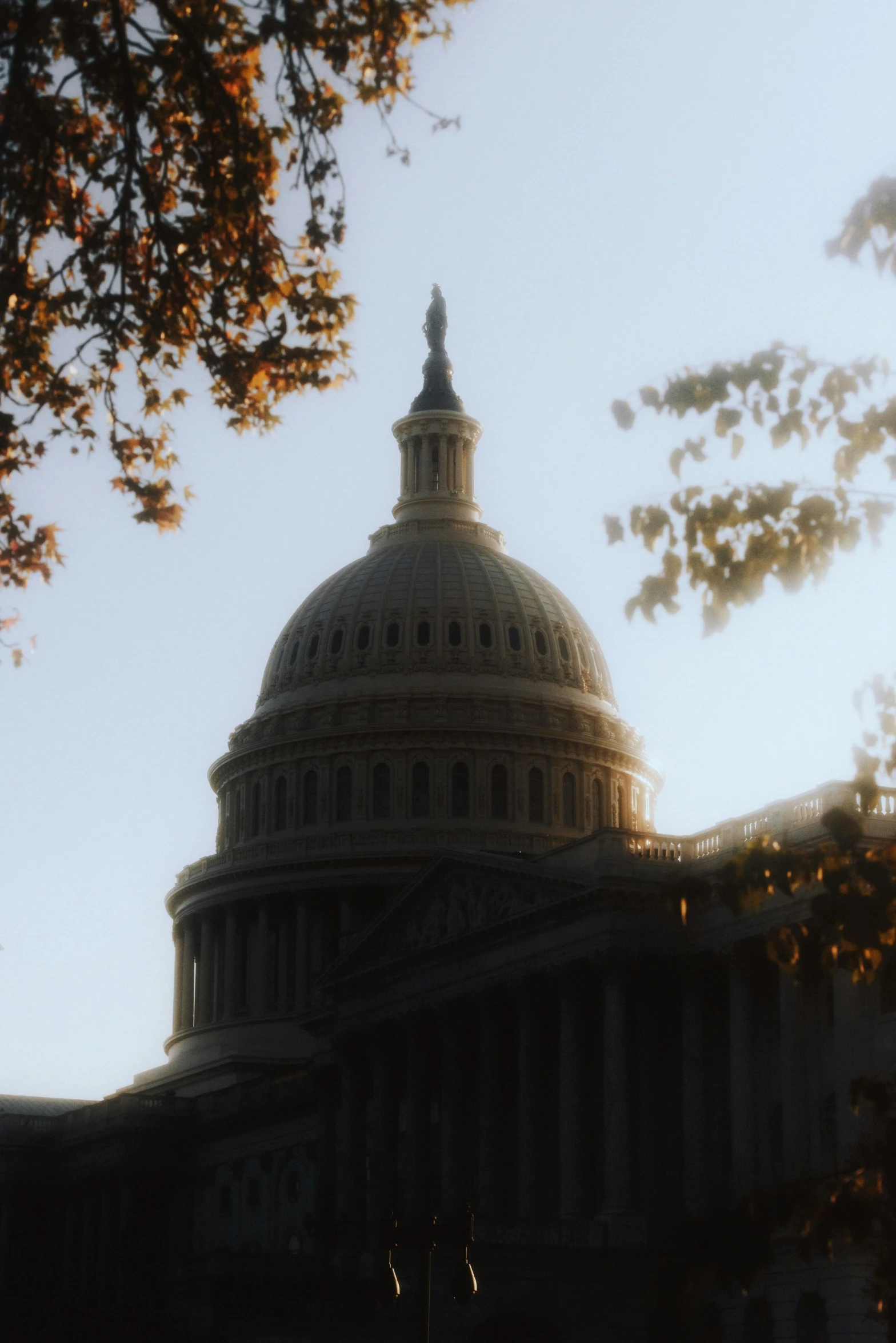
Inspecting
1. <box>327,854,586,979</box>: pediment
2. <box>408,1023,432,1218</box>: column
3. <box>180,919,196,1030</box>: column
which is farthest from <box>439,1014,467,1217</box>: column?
<box>180,919,196,1030</box>: column

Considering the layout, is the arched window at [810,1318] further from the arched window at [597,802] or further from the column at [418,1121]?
the arched window at [597,802]

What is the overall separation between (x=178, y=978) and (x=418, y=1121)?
50349mm

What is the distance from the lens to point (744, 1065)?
70.2 meters

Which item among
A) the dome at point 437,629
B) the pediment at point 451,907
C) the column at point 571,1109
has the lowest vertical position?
the column at point 571,1109

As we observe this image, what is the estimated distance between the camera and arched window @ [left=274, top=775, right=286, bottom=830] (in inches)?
5089

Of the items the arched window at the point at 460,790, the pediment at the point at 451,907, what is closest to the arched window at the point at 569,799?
the arched window at the point at 460,790

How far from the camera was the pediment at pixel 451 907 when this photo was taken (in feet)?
261

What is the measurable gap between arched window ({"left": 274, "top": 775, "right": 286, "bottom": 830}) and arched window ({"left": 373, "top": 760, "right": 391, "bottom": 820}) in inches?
231

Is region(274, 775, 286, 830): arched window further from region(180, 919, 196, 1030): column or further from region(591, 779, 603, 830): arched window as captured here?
region(591, 779, 603, 830): arched window

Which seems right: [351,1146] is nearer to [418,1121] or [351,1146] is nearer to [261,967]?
[418,1121]

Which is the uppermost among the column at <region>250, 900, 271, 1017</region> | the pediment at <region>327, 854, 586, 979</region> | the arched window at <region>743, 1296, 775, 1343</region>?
the column at <region>250, 900, 271, 1017</region>

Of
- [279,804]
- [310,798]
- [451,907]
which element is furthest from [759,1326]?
[279,804]

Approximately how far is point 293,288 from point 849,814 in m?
8.36

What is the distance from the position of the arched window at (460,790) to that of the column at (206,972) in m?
15.9
